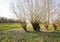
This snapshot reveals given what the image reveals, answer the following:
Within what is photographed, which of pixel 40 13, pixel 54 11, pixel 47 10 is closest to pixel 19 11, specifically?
pixel 40 13

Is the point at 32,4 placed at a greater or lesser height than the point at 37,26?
greater

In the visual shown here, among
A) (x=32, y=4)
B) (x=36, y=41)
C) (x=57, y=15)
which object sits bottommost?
(x=36, y=41)

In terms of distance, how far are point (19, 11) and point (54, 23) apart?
6967mm

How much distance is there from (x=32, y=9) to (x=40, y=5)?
947 millimetres

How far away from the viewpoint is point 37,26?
1377 cm

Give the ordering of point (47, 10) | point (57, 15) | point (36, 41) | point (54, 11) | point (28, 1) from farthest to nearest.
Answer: point (57, 15), point (54, 11), point (47, 10), point (28, 1), point (36, 41)

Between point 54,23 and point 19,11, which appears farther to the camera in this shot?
point 54,23

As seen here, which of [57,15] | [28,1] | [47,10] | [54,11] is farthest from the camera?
[57,15]

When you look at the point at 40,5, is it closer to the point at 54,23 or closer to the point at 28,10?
the point at 28,10

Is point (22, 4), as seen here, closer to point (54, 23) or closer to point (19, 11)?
point (19, 11)

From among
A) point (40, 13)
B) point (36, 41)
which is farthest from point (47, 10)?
point (36, 41)

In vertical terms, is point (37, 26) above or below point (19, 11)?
below

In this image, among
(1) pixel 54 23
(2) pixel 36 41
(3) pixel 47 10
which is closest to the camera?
(2) pixel 36 41

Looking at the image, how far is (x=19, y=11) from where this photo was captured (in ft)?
44.4
